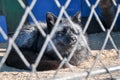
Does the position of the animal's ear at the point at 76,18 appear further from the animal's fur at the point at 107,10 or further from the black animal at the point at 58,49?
the animal's fur at the point at 107,10

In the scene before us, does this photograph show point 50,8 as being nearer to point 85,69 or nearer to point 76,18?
point 76,18

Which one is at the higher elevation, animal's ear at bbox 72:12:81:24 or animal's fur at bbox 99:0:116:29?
animal's fur at bbox 99:0:116:29

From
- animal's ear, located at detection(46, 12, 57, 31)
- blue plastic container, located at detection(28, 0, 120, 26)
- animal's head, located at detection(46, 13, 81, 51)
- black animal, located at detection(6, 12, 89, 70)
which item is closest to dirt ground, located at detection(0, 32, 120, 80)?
black animal, located at detection(6, 12, 89, 70)

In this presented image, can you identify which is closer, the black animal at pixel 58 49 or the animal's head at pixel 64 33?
the black animal at pixel 58 49

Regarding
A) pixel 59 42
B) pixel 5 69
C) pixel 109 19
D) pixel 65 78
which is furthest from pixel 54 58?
pixel 65 78

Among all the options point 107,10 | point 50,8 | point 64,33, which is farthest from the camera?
point 50,8

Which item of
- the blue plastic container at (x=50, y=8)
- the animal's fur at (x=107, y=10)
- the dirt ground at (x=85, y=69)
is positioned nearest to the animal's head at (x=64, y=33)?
the dirt ground at (x=85, y=69)

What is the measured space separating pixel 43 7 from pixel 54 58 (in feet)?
8.01

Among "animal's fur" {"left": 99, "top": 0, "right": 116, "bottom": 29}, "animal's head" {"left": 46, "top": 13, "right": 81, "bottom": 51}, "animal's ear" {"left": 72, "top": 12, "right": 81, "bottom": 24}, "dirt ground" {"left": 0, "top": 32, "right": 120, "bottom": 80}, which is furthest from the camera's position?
"animal's fur" {"left": 99, "top": 0, "right": 116, "bottom": 29}

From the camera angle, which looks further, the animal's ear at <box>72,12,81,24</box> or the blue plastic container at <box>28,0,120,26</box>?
the blue plastic container at <box>28,0,120,26</box>

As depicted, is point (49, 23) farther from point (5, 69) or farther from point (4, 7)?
point (4, 7)

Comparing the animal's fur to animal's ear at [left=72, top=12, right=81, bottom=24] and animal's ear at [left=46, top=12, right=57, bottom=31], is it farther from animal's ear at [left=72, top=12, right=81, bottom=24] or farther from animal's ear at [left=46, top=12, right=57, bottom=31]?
animal's ear at [left=46, top=12, right=57, bottom=31]

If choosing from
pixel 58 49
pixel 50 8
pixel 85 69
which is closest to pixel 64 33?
pixel 58 49

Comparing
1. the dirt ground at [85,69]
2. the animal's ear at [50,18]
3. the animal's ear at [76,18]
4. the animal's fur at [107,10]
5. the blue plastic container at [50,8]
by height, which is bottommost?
the dirt ground at [85,69]
